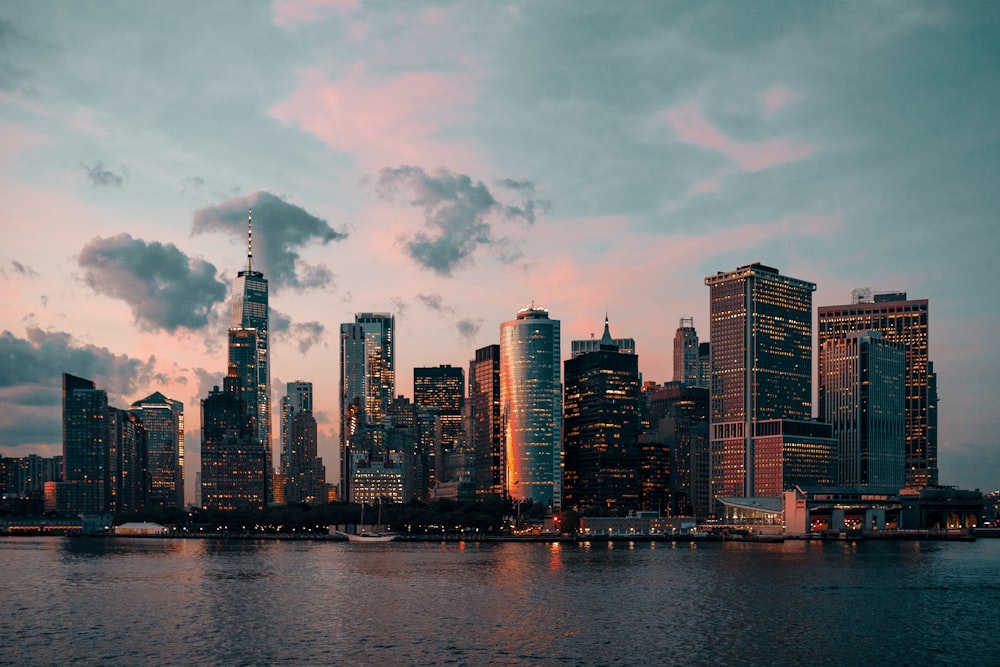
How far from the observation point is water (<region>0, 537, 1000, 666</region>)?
87.6 meters

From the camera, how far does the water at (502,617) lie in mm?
87562

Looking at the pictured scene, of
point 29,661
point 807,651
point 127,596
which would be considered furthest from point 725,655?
point 127,596

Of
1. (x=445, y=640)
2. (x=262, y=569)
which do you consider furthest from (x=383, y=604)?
Answer: (x=262, y=569)

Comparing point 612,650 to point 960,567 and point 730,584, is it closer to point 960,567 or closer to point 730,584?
point 730,584

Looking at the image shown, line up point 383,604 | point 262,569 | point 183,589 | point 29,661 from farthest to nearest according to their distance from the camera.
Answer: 1. point 262,569
2. point 183,589
3. point 383,604
4. point 29,661

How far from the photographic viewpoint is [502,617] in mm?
109625

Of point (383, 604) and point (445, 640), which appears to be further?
point (383, 604)

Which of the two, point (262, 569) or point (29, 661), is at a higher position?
point (29, 661)

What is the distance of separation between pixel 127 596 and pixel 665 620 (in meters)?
63.0

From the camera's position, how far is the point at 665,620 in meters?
109

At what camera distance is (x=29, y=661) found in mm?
83938

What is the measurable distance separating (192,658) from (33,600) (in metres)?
52.6

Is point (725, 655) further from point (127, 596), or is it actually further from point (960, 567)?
point (960, 567)

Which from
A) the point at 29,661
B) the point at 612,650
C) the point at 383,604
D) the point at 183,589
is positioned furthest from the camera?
the point at 183,589
